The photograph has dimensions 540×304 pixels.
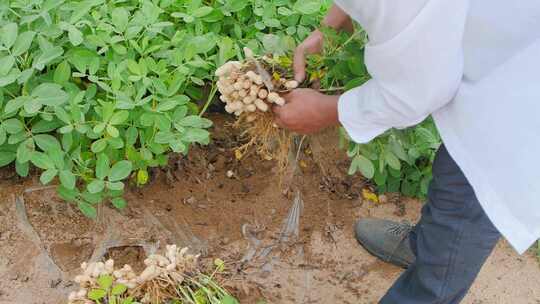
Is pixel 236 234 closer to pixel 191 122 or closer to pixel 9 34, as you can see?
pixel 191 122

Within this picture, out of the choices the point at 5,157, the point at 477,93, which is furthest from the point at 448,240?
the point at 5,157

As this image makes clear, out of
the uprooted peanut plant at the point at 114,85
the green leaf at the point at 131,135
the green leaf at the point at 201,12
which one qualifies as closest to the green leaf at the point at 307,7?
the uprooted peanut plant at the point at 114,85

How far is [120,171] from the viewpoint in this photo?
168 cm

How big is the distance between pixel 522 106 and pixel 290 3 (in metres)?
1.05

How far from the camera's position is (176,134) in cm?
169

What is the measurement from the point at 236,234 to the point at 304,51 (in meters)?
0.61

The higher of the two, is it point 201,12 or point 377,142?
point 201,12

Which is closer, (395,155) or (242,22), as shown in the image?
(395,155)

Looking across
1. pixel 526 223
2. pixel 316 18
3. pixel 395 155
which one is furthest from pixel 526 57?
pixel 316 18

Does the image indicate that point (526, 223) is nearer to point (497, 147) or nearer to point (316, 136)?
point (497, 147)

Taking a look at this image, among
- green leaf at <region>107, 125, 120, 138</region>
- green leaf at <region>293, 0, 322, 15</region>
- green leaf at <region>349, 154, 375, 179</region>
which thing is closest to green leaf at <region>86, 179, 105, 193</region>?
green leaf at <region>107, 125, 120, 138</region>

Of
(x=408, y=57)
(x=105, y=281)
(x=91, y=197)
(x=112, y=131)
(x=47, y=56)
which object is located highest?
(x=408, y=57)

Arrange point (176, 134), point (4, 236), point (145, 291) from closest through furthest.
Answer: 1. point (145, 291)
2. point (176, 134)
3. point (4, 236)

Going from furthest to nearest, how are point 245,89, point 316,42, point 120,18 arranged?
point 120,18 < point 316,42 < point 245,89
